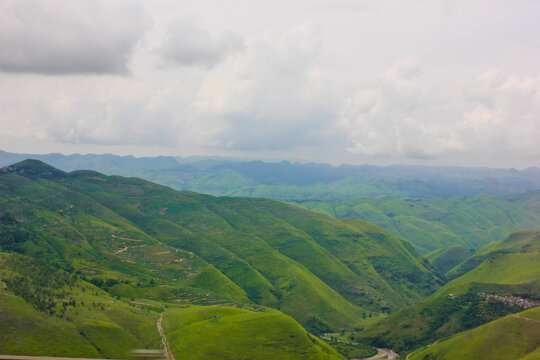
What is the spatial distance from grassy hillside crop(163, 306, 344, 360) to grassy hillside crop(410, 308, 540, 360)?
45.4m

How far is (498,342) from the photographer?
15325 cm

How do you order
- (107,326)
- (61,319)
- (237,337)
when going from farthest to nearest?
1. (237,337)
2. (107,326)
3. (61,319)

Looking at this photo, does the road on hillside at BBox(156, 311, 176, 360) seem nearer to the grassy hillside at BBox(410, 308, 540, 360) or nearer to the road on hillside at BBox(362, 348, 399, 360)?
the road on hillside at BBox(362, 348, 399, 360)

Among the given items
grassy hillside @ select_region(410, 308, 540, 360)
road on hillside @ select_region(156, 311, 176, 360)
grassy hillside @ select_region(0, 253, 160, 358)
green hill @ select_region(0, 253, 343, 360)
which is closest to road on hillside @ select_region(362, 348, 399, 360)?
grassy hillside @ select_region(410, 308, 540, 360)

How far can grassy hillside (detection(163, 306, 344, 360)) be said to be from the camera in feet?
462

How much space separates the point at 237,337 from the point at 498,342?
10017 centimetres

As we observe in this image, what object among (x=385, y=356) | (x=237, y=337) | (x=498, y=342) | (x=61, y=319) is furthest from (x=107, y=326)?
(x=498, y=342)

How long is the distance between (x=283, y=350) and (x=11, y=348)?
8691 centimetres

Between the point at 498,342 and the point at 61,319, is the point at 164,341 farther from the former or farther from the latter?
the point at 498,342

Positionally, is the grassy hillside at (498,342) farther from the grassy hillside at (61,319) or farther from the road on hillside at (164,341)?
the grassy hillside at (61,319)

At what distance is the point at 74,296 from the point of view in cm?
15775

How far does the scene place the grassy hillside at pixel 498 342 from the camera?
146 meters

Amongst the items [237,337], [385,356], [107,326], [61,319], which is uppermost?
[61,319]

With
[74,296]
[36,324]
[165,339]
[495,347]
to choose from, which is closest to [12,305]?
[36,324]
